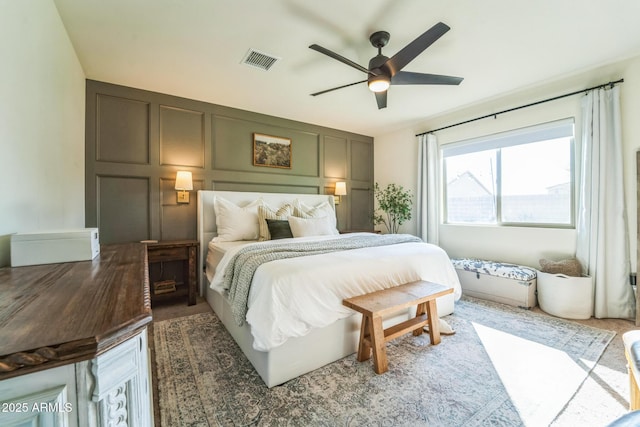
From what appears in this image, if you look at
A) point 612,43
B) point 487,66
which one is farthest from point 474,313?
point 612,43

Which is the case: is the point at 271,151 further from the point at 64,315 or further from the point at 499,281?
the point at 64,315

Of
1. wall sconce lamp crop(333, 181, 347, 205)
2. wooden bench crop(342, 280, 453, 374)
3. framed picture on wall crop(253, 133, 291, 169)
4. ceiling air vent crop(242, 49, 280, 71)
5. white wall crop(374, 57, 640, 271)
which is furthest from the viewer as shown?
wall sconce lamp crop(333, 181, 347, 205)

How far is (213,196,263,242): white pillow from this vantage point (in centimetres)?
323

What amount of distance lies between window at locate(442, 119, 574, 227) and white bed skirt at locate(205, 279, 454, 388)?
8.22ft

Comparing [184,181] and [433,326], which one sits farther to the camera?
[184,181]

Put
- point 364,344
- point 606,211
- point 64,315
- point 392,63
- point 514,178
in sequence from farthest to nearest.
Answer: point 514,178 → point 606,211 → point 392,63 → point 364,344 → point 64,315

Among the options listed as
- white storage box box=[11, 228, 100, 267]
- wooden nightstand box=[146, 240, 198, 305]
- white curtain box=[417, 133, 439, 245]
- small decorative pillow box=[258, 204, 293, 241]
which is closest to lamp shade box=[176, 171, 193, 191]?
wooden nightstand box=[146, 240, 198, 305]

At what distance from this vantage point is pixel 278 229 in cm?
324

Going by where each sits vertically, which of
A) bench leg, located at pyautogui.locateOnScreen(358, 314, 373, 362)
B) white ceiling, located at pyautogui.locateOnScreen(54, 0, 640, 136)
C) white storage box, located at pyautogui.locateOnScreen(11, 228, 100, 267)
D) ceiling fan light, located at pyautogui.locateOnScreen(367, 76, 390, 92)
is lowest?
bench leg, located at pyautogui.locateOnScreen(358, 314, 373, 362)

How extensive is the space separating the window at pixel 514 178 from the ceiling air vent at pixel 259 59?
9.83 ft

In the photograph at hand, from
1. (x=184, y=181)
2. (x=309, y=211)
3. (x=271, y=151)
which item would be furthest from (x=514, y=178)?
(x=184, y=181)

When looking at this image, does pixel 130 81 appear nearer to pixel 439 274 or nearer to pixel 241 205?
pixel 241 205

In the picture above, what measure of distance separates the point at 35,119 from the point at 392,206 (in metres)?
4.27

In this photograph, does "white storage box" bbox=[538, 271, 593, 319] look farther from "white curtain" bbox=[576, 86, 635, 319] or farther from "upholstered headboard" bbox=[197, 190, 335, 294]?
"upholstered headboard" bbox=[197, 190, 335, 294]
